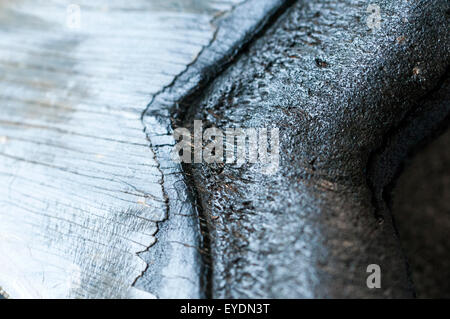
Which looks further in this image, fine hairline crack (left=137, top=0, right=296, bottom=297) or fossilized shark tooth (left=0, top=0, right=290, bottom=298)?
fine hairline crack (left=137, top=0, right=296, bottom=297)

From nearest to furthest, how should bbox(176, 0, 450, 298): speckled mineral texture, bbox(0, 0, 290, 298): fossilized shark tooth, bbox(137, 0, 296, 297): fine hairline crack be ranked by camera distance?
bbox(176, 0, 450, 298): speckled mineral texture < bbox(0, 0, 290, 298): fossilized shark tooth < bbox(137, 0, 296, 297): fine hairline crack

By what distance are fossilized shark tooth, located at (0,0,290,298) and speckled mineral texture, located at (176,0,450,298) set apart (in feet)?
0.27

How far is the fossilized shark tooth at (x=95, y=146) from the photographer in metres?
0.83

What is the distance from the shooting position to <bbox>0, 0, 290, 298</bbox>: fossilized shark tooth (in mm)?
831

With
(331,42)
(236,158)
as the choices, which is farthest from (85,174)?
(331,42)

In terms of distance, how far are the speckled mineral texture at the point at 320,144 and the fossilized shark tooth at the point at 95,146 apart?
84mm

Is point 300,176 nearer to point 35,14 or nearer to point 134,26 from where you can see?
point 134,26

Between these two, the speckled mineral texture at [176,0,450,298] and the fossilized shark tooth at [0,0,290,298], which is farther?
the fossilized shark tooth at [0,0,290,298]

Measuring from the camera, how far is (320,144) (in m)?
0.85

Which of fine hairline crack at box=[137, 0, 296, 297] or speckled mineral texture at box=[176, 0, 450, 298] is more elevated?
fine hairline crack at box=[137, 0, 296, 297]

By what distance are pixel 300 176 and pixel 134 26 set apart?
0.71 meters

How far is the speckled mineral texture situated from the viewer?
729 millimetres

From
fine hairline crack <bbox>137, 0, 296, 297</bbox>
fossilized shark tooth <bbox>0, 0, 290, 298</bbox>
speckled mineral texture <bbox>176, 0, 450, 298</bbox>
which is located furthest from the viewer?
fine hairline crack <bbox>137, 0, 296, 297</bbox>

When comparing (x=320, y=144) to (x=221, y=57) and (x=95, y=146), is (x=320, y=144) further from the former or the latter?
(x=95, y=146)
